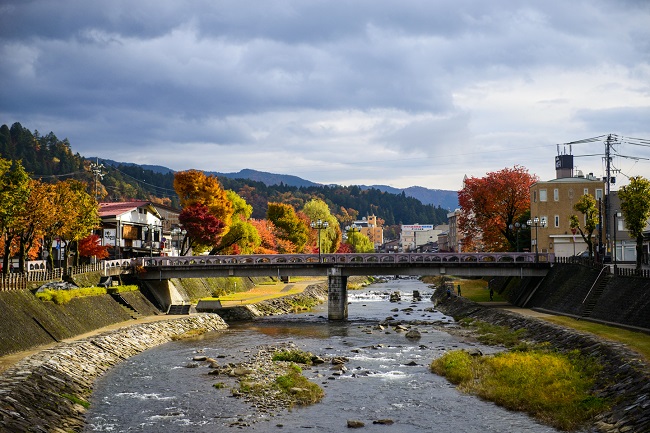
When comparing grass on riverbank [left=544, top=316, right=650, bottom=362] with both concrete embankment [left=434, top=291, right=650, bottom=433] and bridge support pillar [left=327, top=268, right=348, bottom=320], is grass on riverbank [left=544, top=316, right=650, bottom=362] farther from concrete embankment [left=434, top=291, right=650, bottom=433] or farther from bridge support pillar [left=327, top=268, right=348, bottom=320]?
bridge support pillar [left=327, top=268, right=348, bottom=320]

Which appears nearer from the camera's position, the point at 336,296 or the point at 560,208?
the point at 336,296

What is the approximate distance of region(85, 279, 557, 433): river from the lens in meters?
30.4

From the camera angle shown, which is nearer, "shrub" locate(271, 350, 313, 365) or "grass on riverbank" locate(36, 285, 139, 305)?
"shrub" locate(271, 350, 313, 365)

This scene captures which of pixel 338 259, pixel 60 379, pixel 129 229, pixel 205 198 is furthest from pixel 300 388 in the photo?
pixel 205 198

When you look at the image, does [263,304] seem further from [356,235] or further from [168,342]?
[356,235]

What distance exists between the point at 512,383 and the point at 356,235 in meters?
163

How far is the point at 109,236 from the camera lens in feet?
308

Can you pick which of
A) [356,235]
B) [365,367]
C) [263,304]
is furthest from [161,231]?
[356,235]

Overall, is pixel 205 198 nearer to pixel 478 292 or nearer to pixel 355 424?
pixel 478 292

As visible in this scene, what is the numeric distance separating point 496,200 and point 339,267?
30.9m

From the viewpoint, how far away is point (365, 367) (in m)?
44.4

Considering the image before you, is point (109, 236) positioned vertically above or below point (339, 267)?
above

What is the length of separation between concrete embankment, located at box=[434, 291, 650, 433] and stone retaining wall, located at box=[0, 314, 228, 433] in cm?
2286

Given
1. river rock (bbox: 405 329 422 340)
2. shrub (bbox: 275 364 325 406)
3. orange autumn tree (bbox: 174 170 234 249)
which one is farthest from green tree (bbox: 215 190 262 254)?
shrub (bbox: 275 364 325 406)
